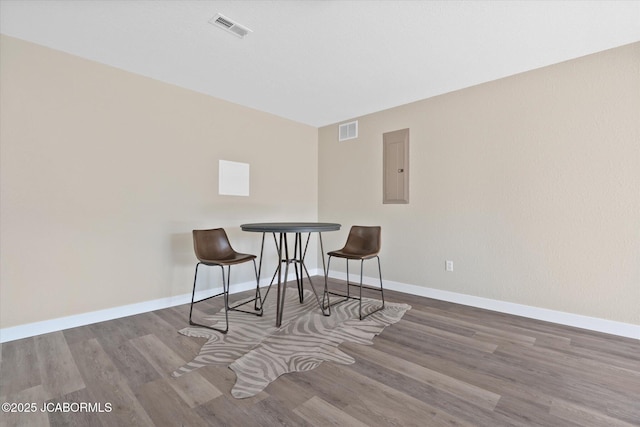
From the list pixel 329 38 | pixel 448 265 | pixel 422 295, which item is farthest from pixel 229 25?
pixel 422 295

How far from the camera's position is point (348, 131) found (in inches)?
171

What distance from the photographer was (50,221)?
244cm

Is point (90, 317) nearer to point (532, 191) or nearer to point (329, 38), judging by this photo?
point (329, 38)

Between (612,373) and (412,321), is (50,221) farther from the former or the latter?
(612,373)

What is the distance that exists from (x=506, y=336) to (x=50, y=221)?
3.94 m

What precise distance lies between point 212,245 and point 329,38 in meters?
2.20

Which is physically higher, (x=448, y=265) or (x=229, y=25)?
(x=229, y=25)

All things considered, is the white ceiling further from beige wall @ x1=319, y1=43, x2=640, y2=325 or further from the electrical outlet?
the electrical outlet

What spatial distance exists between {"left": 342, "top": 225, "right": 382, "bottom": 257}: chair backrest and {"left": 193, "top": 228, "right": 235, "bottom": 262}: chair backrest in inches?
52.5

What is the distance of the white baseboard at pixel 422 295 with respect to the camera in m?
2.36

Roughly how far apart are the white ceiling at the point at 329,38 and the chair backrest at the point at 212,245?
1.61 m

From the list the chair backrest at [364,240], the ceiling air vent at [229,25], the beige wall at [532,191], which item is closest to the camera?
the ceiling air vent at [229,25]

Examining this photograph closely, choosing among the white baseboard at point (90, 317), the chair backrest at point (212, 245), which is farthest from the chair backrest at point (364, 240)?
the white baseboard at point (90, 317)

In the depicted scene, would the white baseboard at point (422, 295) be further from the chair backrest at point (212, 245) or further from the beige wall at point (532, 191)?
the chair backrest at point (212, 245)
